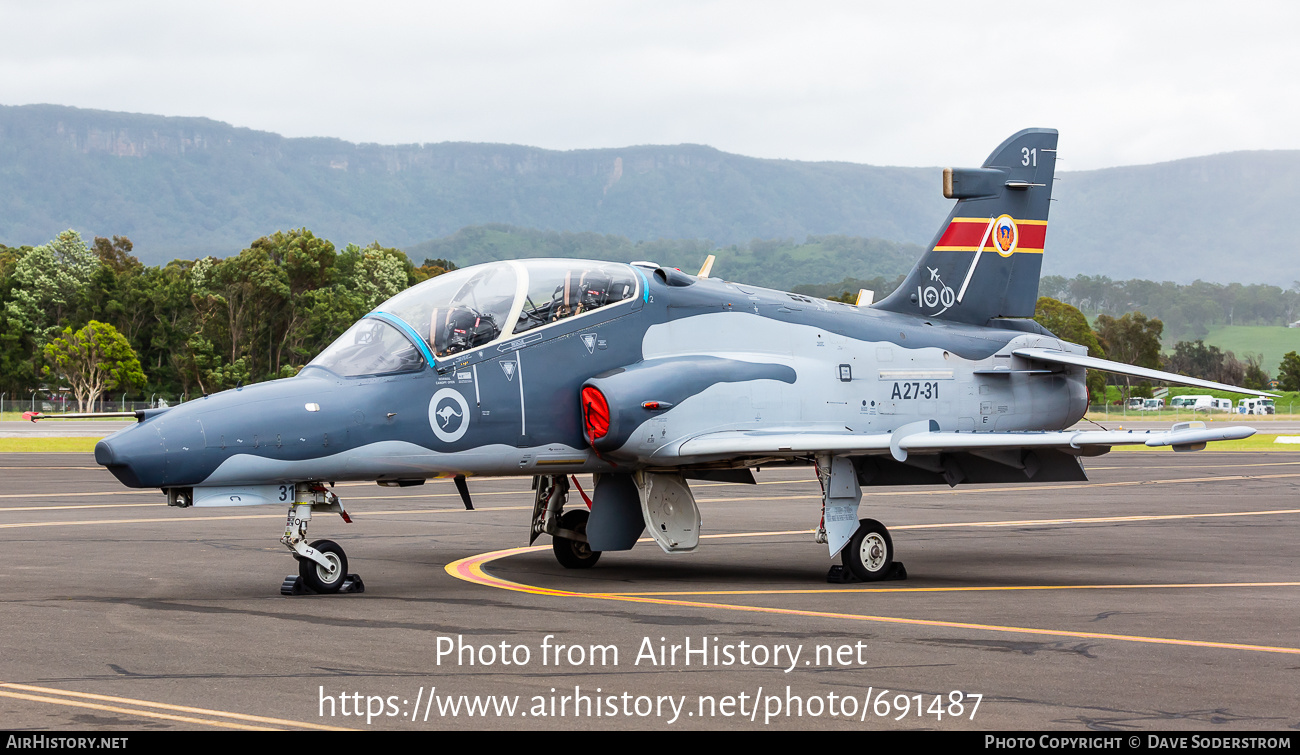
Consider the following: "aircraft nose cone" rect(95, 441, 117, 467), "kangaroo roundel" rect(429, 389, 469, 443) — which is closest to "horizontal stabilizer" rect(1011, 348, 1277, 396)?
"kangaroo roundel" rect(429, 389, 469, 443)

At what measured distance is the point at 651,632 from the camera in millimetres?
9672

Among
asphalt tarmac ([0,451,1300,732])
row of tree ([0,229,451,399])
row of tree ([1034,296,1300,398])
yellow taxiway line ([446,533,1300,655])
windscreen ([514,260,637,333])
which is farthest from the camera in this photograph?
row of tree ([1034,296,1300,398])

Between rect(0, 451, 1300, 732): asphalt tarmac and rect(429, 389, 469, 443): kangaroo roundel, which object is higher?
rect(429, 389, 469, 443): kangaroo roundel

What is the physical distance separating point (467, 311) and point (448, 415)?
3.52 feet

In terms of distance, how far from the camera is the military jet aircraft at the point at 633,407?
37.4ft

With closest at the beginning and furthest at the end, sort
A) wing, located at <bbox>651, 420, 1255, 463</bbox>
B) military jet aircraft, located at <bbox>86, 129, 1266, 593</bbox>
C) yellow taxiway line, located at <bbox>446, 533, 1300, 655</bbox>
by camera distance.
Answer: yellow taxiway line, located at <bbox>446, 533, 1300, 655</bbox> → military jet aircraft, located at <bbox>86, 129, 1266, 593</bbox> → wing, located at <bbox>651, 420, 1255, 463</bbox>

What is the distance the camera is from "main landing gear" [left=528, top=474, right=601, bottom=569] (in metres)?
14.5

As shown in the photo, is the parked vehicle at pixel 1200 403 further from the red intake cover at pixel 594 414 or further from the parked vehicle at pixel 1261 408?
the red intake cover at pixel 594 414

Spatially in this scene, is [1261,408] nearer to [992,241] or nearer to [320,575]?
[992,241]

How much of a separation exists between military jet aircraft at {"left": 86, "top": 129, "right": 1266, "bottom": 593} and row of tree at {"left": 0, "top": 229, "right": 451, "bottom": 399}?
250 ft

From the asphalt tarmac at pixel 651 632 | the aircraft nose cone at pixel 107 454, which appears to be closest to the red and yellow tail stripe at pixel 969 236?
the asphalt tarmac at pixel 651 632

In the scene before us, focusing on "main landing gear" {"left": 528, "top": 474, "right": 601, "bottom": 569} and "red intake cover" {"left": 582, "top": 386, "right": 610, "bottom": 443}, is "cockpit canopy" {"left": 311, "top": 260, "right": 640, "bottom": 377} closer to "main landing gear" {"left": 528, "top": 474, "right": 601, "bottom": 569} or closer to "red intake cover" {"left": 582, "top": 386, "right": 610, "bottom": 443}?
"red intake cover" {"left": 582, "top": 386, "right": 610, "bottom": 443}

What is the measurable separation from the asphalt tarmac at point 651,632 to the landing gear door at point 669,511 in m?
0.48

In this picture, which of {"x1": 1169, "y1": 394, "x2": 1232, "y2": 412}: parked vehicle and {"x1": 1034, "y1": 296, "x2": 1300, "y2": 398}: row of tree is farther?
{"x1": 1034, "y1": 296, "x2": 1300, "y2": 398}: row of tree
